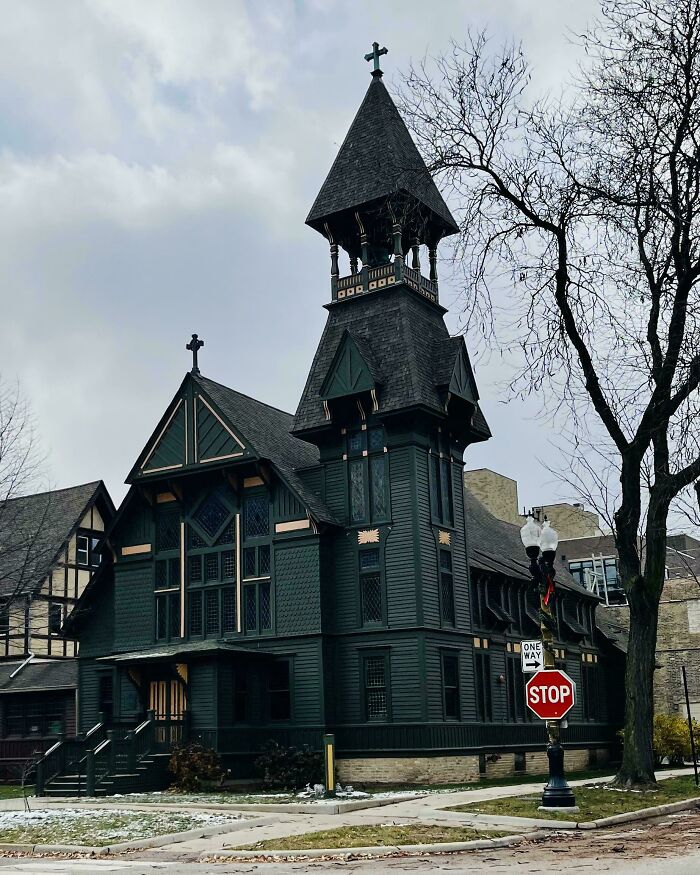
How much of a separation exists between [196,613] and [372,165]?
52.0 feet

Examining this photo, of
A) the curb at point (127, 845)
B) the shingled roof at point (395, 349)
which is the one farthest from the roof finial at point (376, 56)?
the curb at point (127, 845)

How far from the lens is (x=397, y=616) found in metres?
31.4

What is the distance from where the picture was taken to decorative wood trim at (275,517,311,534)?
32.6m

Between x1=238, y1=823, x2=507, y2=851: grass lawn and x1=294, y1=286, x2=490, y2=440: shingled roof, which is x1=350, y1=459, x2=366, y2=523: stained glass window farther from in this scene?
x1=238, y1=823, x2=507, y2=851: grass lawn

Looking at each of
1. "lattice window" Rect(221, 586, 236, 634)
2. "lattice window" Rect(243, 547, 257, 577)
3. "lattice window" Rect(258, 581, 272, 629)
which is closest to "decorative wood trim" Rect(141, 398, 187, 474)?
"lattice window" Rect(243, 547, 257, 577)

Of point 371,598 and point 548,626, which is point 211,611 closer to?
point 371,598

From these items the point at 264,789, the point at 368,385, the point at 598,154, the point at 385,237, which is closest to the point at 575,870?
the point at 598,154

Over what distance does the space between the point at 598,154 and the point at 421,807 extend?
48.0 feet

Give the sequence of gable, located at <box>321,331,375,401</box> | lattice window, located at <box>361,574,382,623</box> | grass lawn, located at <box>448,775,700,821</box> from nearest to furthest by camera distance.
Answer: grass lawn, located at <box>448,775,700,821</box>, lattice window, located at <box>361,574,382,623</box>, gable, located at <box>321,331,375,401</box>

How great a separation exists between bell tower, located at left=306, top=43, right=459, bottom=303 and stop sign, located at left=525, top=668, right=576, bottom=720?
18.2 metres

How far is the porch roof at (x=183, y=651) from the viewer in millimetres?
30500

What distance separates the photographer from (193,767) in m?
29.0

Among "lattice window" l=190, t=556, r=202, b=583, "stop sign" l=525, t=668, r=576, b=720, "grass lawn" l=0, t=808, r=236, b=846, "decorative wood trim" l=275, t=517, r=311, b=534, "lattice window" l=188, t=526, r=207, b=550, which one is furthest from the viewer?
"lattice window" l=188, t=526, r=207, b=550

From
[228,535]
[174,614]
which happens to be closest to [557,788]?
[228,535]
